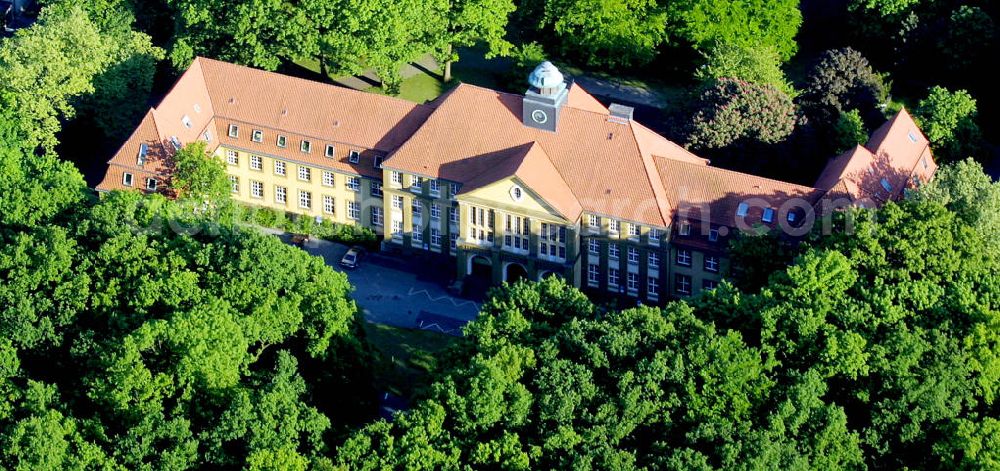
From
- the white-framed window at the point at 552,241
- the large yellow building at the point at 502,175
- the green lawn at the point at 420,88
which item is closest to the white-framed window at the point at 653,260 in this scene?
the large yellow building at the point at 502,175

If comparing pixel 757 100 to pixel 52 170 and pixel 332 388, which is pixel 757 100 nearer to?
pixel 332 388

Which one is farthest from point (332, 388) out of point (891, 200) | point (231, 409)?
point (891, 200)

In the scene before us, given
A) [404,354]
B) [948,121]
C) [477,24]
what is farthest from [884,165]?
[404,354]

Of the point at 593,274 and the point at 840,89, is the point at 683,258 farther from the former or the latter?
the point at 840,89

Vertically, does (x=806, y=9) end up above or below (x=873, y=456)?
above

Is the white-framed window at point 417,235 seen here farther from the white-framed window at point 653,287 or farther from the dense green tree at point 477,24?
the dense green tree at point 477,24

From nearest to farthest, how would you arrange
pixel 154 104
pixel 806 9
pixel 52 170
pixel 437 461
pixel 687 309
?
pixel 437 461, pixel 687 309, pixel 52 170, pixel 154 104, pixel 806 9
